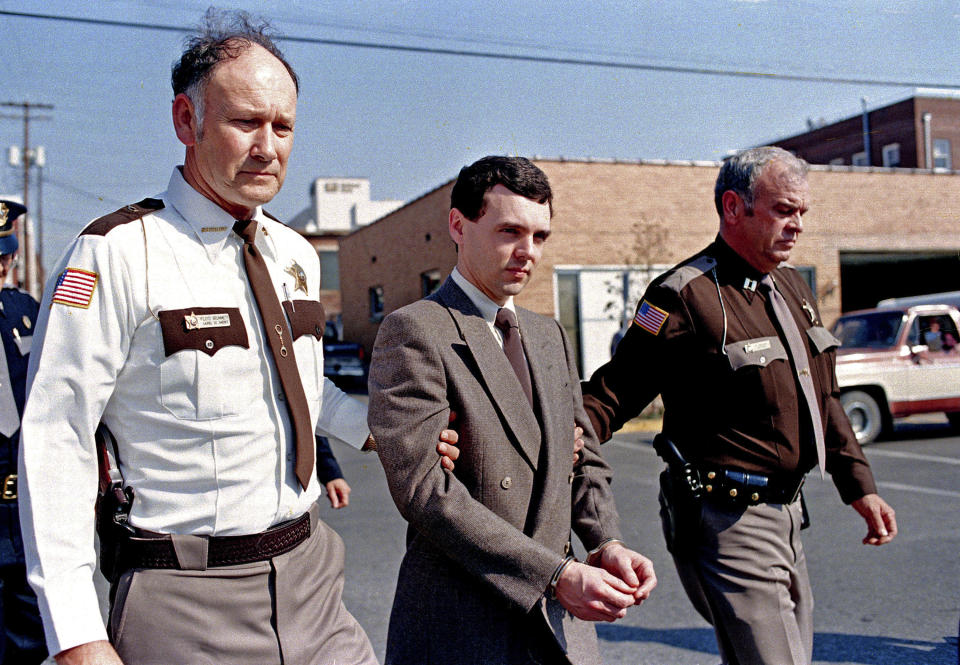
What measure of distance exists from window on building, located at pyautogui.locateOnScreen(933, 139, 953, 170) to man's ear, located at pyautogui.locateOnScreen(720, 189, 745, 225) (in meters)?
36.6

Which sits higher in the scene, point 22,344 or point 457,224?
point 457,224

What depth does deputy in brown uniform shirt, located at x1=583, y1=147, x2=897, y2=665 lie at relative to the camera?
2.81 meters

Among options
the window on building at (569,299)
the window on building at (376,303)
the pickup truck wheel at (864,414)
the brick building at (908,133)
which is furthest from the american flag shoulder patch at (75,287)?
the brick building at (908,133)

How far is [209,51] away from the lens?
6.42 feet

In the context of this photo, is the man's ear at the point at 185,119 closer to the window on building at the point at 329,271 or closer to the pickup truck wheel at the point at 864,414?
Result: the pickup truck wheel at the point at 864,414

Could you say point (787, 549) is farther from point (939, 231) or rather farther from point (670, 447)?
point (939, 231)

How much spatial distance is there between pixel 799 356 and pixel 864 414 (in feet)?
32.0

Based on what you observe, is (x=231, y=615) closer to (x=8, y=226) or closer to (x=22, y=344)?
(x=22, y=344)

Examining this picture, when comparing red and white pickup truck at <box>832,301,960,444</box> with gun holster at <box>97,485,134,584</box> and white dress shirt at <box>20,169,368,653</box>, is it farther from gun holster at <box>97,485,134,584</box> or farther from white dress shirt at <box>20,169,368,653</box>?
gun holster at <box>97,485,134,584</box>

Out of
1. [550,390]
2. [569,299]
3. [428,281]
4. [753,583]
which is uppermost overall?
[428,281]

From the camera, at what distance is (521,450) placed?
2.12 metres

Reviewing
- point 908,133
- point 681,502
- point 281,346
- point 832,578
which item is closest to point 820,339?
point 681,502

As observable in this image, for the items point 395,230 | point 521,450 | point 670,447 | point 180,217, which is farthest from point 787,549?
point 395,230

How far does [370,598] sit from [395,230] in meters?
20.4
